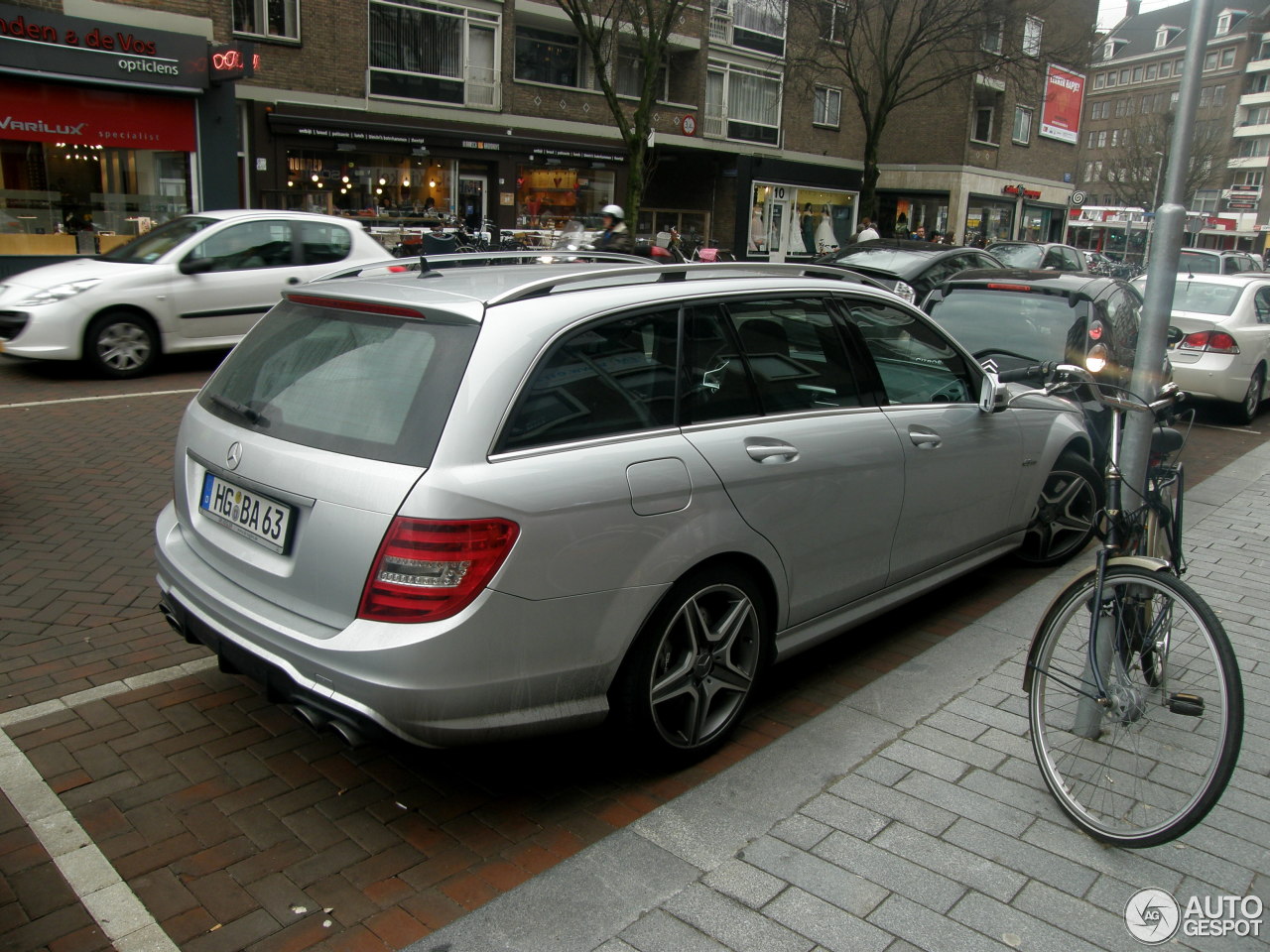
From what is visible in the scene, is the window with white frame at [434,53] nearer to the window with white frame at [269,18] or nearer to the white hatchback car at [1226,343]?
the window with white frame at [269,18]

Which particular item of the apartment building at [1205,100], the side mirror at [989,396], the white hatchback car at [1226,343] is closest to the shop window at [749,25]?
the white hatchback car at [1226,343]

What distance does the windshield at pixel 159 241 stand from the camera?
10898 mm

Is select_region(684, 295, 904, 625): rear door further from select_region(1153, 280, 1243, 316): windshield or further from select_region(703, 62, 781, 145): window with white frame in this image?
select_region(703, 62, 781, 145): window with white frame

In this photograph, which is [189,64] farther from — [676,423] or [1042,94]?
[1042,94]

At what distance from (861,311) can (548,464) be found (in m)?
2.09

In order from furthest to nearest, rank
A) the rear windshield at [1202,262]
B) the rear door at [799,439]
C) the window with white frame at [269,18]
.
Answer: the window with white frame at [269,18]
the rear windshield at [1202,262]
the rear door at [799,439]

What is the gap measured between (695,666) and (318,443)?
1442 mm

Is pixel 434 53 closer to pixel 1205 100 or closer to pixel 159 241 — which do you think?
pixel 159 241

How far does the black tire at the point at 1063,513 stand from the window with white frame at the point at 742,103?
96.7 ft

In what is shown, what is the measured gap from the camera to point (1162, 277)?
3.52m

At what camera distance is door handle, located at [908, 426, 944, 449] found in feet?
14.4

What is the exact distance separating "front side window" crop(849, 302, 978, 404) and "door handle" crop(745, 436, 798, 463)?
893 mm

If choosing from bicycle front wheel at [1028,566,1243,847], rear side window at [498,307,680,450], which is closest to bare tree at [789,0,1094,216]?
rear side window at [498,307,680,450]

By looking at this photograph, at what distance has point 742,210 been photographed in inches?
1363
